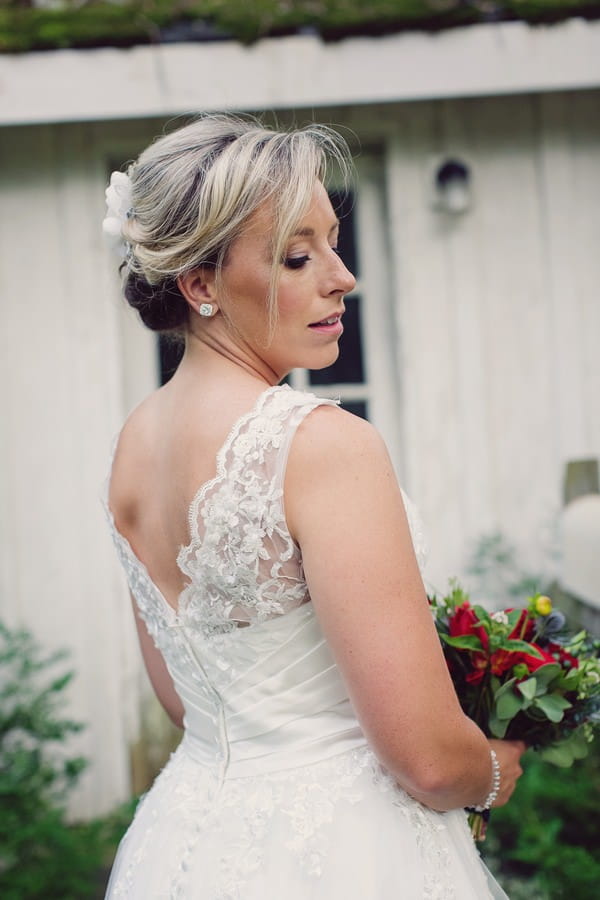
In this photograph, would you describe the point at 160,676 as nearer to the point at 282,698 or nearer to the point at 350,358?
the point at 282,698

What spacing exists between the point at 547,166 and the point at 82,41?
2.20 metres

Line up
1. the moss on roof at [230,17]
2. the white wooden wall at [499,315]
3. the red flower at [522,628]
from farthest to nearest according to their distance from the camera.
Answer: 1. the white wooden wall at [499,315]
2. the moss on roof at [230,17]
3. the red flower at [522,628]

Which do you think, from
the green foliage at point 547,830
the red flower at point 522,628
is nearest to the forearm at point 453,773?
the red flower at point 522,628

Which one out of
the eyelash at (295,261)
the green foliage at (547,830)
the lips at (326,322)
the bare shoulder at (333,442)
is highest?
the eyelash at (295,261)

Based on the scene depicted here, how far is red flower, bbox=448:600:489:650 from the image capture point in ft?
5.94

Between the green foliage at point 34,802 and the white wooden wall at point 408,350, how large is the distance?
1.25 ft

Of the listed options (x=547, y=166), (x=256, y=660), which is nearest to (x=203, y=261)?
(x=256, y=660)

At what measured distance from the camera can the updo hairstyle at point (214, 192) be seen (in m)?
1.55

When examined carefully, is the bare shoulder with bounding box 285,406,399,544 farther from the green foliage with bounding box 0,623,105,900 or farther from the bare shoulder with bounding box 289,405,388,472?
the green foliage with bounding box 0,623,105,900

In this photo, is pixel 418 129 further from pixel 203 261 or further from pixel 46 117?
pixel 203 261

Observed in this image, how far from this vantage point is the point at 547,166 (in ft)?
15.0

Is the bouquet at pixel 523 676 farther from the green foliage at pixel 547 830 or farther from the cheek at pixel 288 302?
the green foliage at pixel 547 830

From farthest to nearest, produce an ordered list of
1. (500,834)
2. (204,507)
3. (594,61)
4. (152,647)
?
(594,61) → (500,834) → (152,647) → (204,507)

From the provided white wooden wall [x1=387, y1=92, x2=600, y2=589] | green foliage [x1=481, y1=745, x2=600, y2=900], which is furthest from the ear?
white wooden wall [x1=387, y1=92, x2=600, y2=589]
